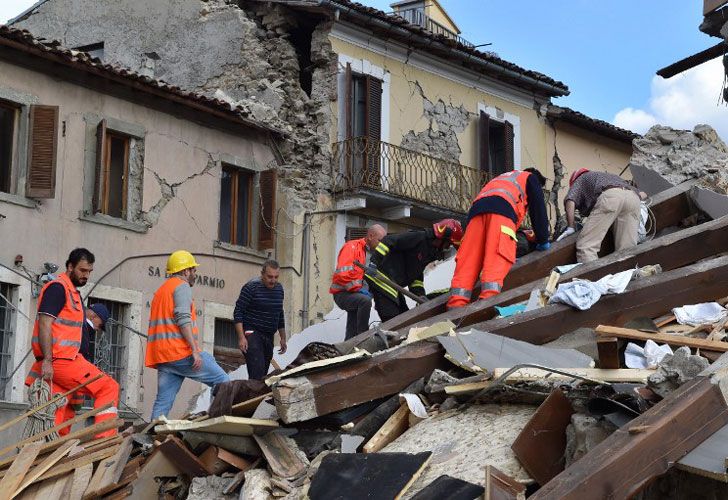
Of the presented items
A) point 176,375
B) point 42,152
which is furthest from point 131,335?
point 176,375

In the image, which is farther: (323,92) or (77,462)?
(323,92)

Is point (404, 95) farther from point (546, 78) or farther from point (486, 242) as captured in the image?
point (486, 242)

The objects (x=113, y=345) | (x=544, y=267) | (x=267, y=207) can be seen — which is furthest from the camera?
(x=267, y=207)

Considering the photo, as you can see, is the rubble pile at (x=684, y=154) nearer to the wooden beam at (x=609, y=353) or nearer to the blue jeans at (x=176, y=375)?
the blue jeans at (x=176, y=375)

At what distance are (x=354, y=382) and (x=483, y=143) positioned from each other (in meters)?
18.8

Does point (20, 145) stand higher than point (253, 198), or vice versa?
point (20, 145)

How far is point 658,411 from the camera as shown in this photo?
5012mm

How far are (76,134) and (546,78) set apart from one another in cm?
1142

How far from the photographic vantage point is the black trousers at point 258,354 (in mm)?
11438

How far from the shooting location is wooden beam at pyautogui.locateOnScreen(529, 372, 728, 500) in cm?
473

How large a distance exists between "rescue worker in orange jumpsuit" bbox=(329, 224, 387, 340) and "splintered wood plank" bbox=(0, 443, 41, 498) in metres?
4.36

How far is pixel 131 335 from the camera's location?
17.9 meters

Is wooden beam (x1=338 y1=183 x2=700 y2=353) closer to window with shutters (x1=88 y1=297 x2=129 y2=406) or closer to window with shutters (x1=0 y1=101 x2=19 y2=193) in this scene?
window with shutters (x1=88 y1=297 x2=129 y2=406)

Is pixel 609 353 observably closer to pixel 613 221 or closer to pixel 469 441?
pixel 469 441
